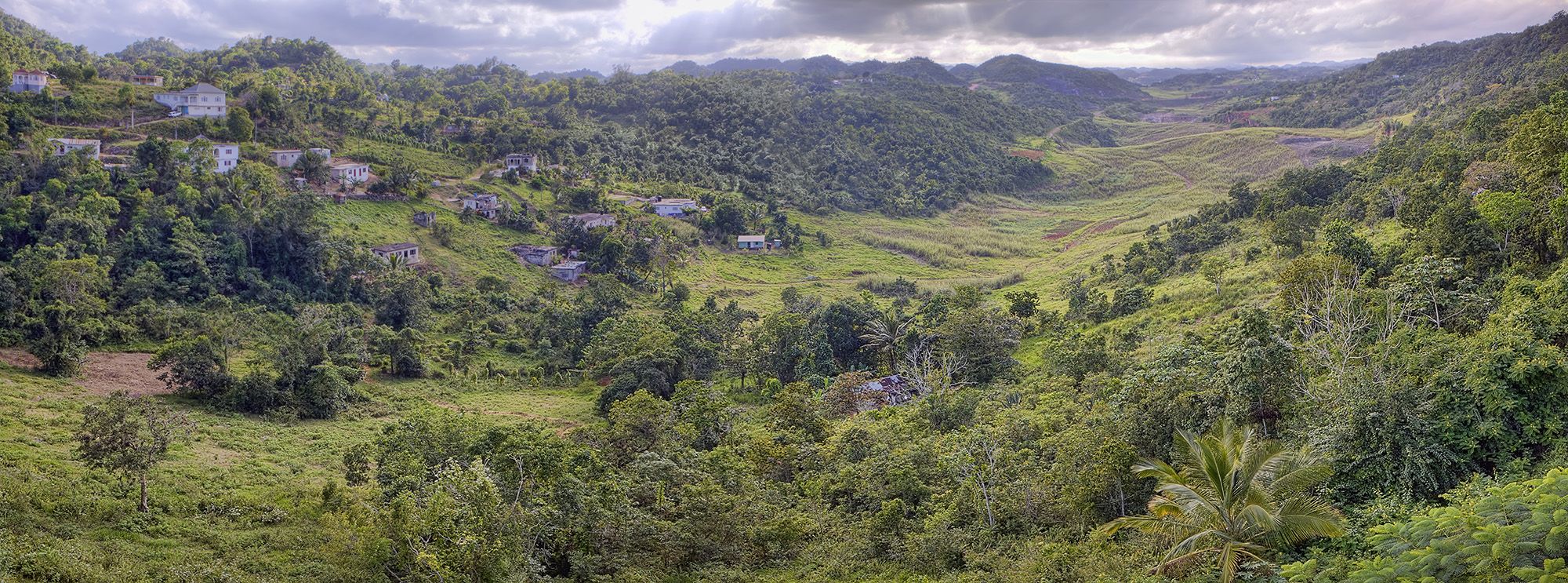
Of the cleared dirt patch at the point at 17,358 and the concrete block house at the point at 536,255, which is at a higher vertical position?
the concrete block house at the point at 536,255

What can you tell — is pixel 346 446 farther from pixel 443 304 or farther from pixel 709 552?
pixel 443 304

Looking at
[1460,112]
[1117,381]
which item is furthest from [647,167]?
[1117,381]

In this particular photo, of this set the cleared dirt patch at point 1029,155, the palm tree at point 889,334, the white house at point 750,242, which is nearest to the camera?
the palm tree at point 889,334

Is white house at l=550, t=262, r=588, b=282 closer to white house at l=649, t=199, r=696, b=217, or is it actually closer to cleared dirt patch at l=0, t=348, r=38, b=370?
white house at l=649, t=199, r=696, b=217

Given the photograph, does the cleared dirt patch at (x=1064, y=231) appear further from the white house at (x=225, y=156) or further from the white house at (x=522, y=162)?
the white house at (x=225, y=156)

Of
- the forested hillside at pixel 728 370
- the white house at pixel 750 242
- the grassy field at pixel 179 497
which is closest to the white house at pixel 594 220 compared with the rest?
the forested hillside at pixel 728 370

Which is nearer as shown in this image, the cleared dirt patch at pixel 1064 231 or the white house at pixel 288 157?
the white house at pixel 288 157

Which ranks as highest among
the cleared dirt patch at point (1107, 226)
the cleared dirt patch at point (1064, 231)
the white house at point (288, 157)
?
the white house at point (288, 157)

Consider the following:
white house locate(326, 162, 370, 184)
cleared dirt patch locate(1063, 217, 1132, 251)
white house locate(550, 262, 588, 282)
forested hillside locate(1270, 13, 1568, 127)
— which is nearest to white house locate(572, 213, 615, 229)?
white house locate(550, 262, 588, 282)
